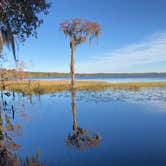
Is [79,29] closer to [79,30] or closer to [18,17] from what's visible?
[79,30]

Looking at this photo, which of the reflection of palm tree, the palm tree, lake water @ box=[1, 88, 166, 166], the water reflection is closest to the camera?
the water reflection

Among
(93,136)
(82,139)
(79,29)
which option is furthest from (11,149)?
(79,29)

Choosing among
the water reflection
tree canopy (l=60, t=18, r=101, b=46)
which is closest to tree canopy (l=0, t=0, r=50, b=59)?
the water reflection

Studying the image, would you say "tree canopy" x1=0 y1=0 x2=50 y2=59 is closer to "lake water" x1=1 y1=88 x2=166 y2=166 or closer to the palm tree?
"lake water" x1=1 y1=88 x2=166 y2=166

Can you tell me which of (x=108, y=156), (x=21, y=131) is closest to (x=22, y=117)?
(x=21, y=131)

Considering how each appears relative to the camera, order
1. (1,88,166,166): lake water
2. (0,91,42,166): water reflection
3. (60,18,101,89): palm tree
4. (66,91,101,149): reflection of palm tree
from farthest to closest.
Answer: (60,18,101,89): palm tree, (66,91,101,149): reflection of palm tree, (1,88,166,166): lake water, (0,91,42,166): water reflection

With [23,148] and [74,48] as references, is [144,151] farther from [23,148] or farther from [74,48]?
[74,48]

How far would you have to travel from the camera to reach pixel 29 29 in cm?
972

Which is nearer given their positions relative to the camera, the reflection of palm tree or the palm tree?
the reflection of palm tree

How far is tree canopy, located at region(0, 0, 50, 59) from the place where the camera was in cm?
854

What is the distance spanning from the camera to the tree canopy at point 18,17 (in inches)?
336

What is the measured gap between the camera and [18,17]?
30.1 feet

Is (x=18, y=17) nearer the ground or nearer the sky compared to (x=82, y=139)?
nearer the sky

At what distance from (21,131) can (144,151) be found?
535 centimetres
